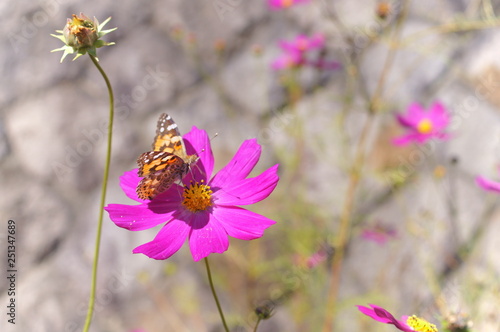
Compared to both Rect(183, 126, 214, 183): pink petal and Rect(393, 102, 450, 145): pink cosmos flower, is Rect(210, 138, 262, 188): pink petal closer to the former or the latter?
Rect(183, 126, 214, 183): pink petal

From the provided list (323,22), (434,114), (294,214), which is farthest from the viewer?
(323,22)

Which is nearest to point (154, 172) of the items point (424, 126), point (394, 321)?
point (394, 321)

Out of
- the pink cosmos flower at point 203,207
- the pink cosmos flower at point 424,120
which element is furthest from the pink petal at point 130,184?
the pink cosmos flower at point 424,120

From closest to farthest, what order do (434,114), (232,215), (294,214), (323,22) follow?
(232,215), (434,114), (294,214), (323,22)

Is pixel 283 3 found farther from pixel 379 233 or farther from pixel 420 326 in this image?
pixel 420 326

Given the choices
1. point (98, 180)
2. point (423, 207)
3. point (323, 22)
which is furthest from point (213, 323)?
point (323, 22)

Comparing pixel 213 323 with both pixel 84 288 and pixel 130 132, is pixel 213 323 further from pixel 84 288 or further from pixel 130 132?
pixel 130 132

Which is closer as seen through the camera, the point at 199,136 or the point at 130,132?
the point at 199,136

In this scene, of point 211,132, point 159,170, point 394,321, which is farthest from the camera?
point 211,132

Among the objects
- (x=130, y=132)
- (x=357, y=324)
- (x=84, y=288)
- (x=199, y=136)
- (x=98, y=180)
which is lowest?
(x=357, y=324)
